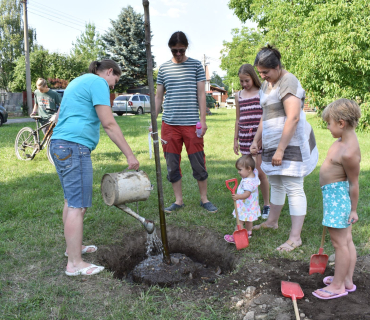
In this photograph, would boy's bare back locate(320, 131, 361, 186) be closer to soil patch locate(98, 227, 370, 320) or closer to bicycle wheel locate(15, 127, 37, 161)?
soil patch locate(98, 227, 370, 320)

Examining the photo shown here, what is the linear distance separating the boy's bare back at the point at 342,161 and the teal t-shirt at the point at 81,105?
5.84 feet

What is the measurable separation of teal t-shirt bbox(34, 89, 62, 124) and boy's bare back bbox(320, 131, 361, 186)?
21.2 ft

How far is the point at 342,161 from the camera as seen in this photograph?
7.38 ft

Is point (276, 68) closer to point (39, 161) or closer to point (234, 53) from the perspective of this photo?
point (39, 161)

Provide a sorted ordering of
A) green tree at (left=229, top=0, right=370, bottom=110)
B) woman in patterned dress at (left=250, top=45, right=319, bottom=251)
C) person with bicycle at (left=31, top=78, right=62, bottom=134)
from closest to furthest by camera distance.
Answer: woman in patterned dress at (left=250, top=45, right=319, bottom=251), person with bicycle at (left=31, top=78, right=62, bottom=134), green tree at (left=229, top=0, right=370, bottom=110)

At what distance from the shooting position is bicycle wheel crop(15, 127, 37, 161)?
7328 millimetres

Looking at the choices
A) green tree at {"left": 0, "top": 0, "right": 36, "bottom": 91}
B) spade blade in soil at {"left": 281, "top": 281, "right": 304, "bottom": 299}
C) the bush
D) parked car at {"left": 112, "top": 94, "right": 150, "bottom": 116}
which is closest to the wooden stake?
spade blade in soil at {"left": 281, "top": 281, "right": 304, "bottom": 299}

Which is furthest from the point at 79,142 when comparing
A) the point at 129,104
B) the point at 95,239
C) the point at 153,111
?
the point at 129,104

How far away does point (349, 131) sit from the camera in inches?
89.4

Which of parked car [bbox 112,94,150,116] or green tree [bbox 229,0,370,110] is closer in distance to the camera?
green tree [bbox 229,0,370,110]

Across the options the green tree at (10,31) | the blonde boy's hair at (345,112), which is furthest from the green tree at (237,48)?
the blonde boy's hair at (345,112)

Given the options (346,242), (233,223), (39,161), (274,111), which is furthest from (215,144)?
(346,242)

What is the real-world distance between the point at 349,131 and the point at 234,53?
3401 cm

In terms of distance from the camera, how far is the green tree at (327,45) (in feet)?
35.6
